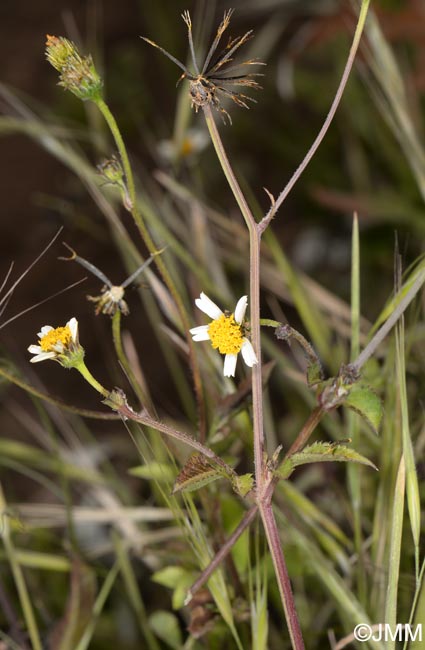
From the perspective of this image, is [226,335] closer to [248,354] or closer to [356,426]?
[248,354]

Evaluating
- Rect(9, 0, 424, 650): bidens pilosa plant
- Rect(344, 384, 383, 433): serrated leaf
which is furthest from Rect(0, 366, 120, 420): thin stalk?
Rect(344, 384, 383, 433): serrated leaf

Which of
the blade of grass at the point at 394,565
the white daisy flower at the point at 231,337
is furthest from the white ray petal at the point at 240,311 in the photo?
the blade of grass at the point at 394,565

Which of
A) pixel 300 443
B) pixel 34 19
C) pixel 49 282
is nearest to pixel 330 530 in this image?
pixel 300 443

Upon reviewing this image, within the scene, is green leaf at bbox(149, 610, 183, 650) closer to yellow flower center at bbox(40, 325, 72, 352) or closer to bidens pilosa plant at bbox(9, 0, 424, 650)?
bidens pilosa plant at bbox(9, 0, 424, 650)

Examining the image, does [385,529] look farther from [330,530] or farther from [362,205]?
[362,205]

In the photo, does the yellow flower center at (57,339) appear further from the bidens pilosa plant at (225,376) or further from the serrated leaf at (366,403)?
the serrated leaf at (366,403)

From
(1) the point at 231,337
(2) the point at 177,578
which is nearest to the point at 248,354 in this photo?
(1) the point at 231,337
